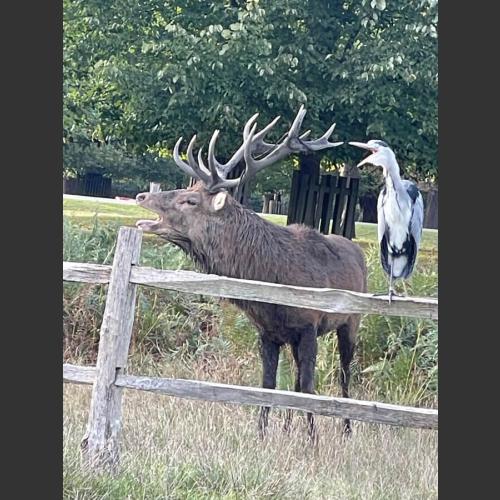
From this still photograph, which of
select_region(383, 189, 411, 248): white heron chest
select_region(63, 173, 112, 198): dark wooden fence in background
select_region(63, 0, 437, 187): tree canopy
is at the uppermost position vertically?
select_region(63, 0, 437, 187): tree canopy

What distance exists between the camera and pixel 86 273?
6.73m

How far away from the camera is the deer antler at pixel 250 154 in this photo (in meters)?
7.09

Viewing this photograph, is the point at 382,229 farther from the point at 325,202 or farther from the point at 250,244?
the point at 325,202

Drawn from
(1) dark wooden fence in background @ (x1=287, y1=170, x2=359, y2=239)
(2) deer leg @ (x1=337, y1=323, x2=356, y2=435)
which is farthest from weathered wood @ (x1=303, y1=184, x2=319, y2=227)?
(2) deer leg @ (x1=337, y1=323, x2=356, y2=435)

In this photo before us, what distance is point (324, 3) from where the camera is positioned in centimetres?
784

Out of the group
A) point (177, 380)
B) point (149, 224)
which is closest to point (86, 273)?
point (149, 224)

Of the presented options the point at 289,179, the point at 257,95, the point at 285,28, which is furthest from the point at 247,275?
the point at 285,28

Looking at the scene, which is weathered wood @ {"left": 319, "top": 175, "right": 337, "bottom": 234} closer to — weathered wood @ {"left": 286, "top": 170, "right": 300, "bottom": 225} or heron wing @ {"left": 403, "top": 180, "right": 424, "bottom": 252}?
weathered wood @ {"left": 286, "top": 170, "right": 300, "bottom": 225}

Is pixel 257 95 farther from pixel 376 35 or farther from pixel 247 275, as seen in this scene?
pixel 247 275

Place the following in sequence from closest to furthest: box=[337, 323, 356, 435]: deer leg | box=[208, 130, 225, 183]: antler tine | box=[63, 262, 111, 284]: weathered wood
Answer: box=[63, 262, 111, 284]: weathered wood → box=[208, 130, 225, 183]: antler tine → box=[337, 323, 356, 435]: deer leg

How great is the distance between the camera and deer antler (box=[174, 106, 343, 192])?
7086mm

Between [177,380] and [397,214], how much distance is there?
1.69 m

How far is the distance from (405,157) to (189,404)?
2.47 m

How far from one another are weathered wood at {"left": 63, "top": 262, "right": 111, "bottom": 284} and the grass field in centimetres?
96
